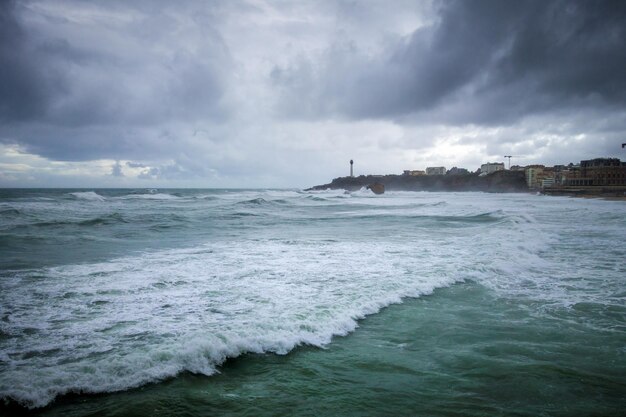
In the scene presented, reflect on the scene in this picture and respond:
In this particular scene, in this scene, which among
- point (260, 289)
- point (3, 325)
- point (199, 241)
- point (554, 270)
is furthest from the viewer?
point (199, 241)

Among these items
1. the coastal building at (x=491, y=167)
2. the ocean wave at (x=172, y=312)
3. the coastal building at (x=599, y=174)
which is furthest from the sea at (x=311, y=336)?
the coastal building at (x=491, y=167)

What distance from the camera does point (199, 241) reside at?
13.3 meters

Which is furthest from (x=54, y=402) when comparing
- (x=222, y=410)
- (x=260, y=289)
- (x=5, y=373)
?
(x=260, y=289)

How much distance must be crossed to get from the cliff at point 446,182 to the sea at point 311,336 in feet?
367

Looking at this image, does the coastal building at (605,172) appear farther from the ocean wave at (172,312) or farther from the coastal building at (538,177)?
the ocean wave at (172,312)

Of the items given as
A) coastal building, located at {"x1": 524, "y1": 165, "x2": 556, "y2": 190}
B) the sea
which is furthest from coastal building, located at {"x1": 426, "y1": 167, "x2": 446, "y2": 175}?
the sea

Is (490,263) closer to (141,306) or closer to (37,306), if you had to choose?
(141,306)

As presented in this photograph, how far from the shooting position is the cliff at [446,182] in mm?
108750

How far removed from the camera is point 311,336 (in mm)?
4707

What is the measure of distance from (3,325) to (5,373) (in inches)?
70.5

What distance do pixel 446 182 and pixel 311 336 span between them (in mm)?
134427

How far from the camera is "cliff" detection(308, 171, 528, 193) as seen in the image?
109 m

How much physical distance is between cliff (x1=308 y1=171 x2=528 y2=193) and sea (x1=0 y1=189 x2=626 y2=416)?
11173 centimetres

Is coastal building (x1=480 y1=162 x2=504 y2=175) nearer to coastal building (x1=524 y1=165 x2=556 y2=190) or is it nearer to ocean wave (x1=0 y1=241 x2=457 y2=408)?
coastal building (x1=524 y1=165 x2=556 y2=190)
